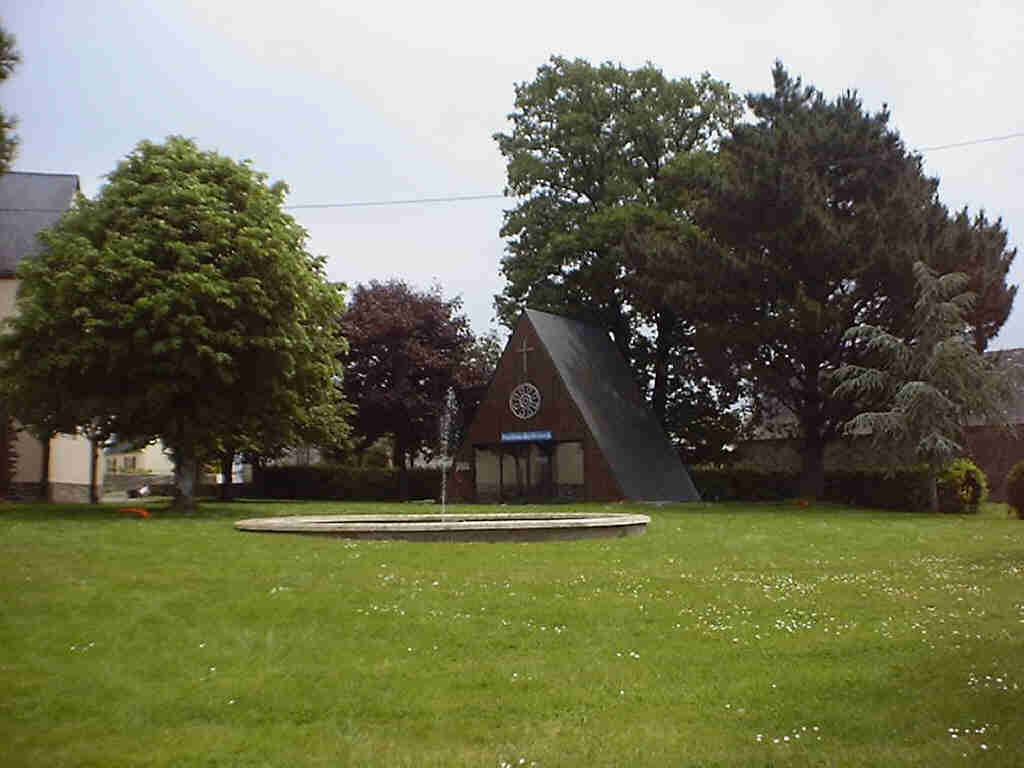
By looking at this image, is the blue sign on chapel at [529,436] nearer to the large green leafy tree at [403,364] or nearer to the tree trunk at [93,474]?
the large green leafy tree at [403,364]

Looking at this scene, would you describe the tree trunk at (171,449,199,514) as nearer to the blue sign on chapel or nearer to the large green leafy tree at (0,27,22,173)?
the large green leafy tree at (0,27,22,173)

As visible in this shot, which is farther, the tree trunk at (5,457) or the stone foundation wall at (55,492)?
the stone foundation wall at (55,492)

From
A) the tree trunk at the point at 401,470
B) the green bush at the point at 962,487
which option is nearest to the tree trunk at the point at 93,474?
the tree trunk at the point at 401,470

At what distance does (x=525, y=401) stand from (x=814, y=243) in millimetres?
12790

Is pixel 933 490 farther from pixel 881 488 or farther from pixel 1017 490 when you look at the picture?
pixel 1017 490

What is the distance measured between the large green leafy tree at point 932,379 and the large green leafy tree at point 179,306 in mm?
19330

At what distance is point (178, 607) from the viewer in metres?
9.39

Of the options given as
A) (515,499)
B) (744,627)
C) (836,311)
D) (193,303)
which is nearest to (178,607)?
(744,627)

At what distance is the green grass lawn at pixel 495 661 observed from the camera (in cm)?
582

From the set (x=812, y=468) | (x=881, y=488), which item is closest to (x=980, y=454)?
(x=881, y=488)

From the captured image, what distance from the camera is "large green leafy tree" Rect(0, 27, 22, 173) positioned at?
787cm

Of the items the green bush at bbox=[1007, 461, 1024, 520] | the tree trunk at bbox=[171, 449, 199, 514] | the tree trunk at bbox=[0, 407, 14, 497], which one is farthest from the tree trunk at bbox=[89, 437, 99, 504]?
the green bush at bbox=[1007, 461, 1024, 520]

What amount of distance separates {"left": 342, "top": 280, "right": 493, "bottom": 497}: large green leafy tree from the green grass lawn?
32.6 m

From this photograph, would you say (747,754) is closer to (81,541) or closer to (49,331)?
(81,541)
